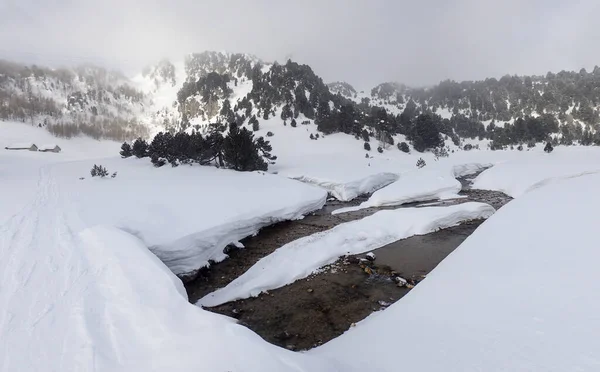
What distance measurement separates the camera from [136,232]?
14414 mm

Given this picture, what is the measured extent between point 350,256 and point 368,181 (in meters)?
22.9

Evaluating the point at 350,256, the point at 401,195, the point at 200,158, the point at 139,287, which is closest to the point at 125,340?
the point at 139,287

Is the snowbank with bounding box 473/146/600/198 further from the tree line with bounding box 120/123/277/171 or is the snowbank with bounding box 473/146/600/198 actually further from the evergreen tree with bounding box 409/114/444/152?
the evergreen tree with bounding box 409/114/444/152

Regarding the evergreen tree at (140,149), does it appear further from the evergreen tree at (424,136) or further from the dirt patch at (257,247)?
the evergreen tree at (424,136)

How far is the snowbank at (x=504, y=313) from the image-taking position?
A: 517cm

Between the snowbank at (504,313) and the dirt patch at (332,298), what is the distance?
7.63ft

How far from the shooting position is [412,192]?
29734 mm

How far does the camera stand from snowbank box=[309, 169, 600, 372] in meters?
5.17

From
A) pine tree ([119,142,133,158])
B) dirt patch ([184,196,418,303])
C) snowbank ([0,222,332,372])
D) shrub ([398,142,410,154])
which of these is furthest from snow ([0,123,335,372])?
shrub ([398,142,410,154])

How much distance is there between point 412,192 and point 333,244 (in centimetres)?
1592

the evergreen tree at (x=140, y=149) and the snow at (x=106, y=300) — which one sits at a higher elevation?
the evergreen tree at (x=140, y=149)

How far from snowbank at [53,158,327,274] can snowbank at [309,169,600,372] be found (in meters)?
10.1

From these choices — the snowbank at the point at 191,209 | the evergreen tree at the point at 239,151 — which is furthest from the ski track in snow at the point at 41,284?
the evergreen tree at the point at 239,151

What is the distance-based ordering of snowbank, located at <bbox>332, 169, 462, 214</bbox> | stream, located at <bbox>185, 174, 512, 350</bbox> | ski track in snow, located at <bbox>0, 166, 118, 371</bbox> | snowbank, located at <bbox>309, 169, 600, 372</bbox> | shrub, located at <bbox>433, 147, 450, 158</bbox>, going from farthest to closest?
shrub, located at <bbox>433, 147, 450, 158</bbox>, snowbank, located at <bbox>332, 169, 462, 214</bbox>, stream, located at <bbox>185, 174, 512, 350</bbox>, ski track in snow, located at <bbox>0, 166, 118, 371</bbox>, snowbank, located at <bbox>309, 169, 600, 372</bbox>
